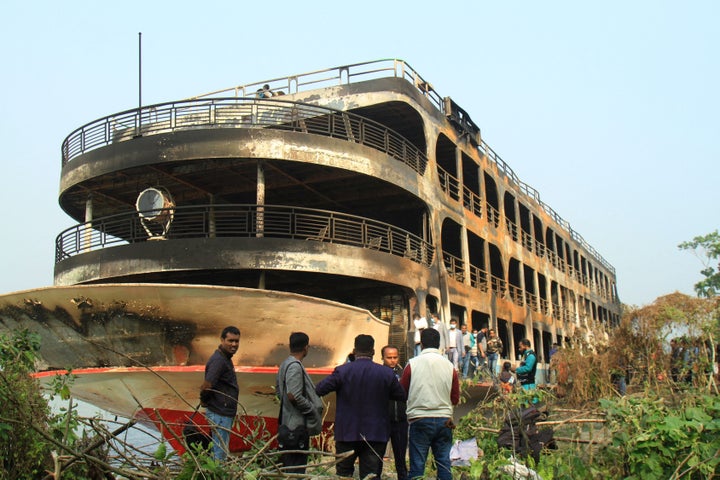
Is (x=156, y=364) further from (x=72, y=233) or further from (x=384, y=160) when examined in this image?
(x=384, y=160)

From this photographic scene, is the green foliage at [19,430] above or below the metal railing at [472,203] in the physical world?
below

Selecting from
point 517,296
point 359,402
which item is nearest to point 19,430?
point 359,402

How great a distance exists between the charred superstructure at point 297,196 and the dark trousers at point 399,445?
483 cm

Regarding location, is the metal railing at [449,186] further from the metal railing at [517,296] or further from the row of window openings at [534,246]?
the metal railing at [517,296]

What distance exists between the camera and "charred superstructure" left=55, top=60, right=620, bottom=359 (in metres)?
11.7

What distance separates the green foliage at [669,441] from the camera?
4.95 m

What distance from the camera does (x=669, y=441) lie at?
514 cm

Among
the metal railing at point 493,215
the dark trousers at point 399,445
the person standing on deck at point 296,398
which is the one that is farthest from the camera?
the metal railing at point 493,215

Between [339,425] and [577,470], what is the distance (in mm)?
1922

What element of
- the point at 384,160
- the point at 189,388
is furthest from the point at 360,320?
the point at 384,160

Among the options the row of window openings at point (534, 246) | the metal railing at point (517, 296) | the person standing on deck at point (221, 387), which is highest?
the row of window openings at point (534, 246)

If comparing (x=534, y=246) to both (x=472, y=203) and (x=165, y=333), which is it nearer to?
(x=472, y=203)

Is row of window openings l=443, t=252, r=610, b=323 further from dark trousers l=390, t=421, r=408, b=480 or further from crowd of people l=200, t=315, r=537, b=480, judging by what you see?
crowd of people l=200, t=315, r=537, b=480

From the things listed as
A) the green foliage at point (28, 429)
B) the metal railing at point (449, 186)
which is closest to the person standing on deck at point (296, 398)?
the green foliage at point (28, 429)
